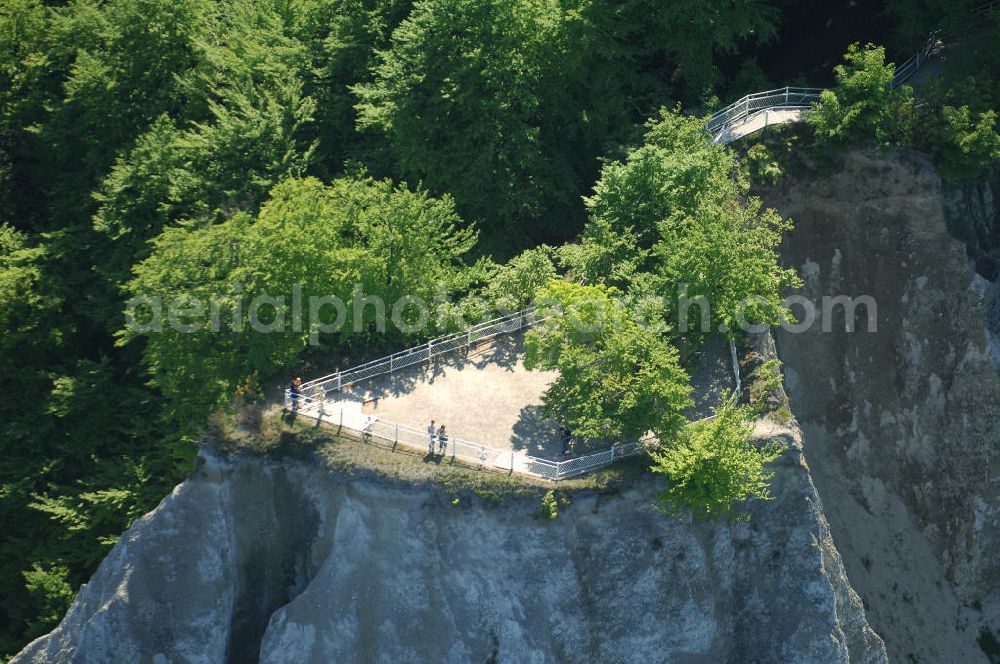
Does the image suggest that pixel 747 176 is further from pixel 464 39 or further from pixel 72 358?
pixel 72 358

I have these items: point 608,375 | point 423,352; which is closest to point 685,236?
point 608,375

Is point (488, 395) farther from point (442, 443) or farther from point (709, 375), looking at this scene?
point (709, 375)

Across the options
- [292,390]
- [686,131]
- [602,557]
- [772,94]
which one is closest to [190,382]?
[292,390]

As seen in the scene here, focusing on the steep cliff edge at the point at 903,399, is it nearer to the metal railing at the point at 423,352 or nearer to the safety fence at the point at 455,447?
the metal railing at the point at 423,352

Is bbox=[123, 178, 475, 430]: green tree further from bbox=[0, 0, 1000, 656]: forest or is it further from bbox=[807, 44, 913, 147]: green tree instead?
bbox=[807, 44, 913, 147]: green tree

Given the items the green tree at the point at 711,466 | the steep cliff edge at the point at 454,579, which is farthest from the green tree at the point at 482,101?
the steep cliff edge at the point at 454,579
